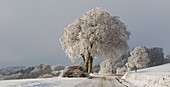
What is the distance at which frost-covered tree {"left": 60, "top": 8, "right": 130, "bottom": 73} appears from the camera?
61469 mm

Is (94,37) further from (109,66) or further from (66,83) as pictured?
(109,66)

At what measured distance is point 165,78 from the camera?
73.5 ft

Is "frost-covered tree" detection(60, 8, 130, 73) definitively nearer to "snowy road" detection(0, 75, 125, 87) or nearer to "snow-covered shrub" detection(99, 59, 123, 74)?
"snowy road" detection(0, 75, 125, 87)

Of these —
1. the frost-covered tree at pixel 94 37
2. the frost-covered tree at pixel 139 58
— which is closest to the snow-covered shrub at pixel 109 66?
the frost-covered tree at pixel 139 58

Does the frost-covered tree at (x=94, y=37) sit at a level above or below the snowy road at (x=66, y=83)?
above

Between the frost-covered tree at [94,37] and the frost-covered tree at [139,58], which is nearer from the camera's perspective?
the frost-covered tree at [94,37]

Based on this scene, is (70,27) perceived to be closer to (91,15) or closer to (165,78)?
(91,15)

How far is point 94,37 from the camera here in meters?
61.6

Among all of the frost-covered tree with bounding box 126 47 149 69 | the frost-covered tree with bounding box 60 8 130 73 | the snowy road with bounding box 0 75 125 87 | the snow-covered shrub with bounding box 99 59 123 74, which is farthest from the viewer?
the snow-covered shrub with bounding box 99 59 123 74

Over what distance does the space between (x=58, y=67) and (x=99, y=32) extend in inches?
5189

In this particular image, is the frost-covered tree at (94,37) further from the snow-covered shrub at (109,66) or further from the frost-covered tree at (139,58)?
the snow-covered shrub at (109,66)

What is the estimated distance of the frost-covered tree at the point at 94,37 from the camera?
6147 cm

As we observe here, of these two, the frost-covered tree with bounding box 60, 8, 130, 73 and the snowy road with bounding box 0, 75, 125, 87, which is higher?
the frost-covered tree with bounding box 60, 8, 130, 73

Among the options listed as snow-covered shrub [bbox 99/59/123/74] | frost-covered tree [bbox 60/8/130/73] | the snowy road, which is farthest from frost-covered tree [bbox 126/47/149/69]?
the snowy road
